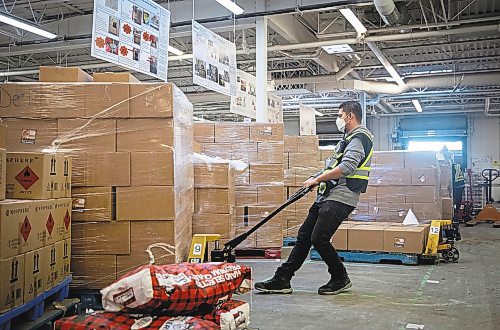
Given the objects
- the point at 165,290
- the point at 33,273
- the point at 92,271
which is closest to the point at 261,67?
the point at 92,271

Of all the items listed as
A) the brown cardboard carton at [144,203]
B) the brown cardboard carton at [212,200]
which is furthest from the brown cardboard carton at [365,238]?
the brown cardboard carton at [144,203]

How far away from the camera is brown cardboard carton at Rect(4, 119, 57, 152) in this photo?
4391 mm

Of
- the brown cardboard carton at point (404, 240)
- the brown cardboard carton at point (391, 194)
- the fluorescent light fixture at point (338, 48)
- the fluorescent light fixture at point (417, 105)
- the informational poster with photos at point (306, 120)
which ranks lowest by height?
the brown cardboard carton at point (404, 240)

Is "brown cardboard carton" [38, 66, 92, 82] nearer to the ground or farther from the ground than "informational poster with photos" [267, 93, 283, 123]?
nearer to the ground

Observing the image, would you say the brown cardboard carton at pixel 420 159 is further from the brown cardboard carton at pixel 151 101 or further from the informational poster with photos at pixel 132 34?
the brown cardboard carton at pixel 151 101

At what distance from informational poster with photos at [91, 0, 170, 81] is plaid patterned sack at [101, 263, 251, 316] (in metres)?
3.16

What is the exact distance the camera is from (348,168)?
5078 mm

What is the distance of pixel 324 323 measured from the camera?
4.24m

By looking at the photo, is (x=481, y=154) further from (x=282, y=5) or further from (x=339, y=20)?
(x=282, y=5)

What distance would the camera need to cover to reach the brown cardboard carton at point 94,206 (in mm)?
4328

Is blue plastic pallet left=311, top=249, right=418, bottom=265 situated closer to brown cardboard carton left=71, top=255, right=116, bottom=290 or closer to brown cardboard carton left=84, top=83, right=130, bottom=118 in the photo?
brown cardboard carton left=71, top=255, right=116, bottom=290

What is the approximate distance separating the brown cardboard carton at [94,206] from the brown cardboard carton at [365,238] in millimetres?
4013

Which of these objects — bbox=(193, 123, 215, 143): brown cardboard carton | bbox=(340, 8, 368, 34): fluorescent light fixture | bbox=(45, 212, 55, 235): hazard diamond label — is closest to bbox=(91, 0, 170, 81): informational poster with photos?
bbox=(193, 123, 215, 143): brown cardboard carton

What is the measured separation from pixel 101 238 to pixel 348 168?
2.21 metres
